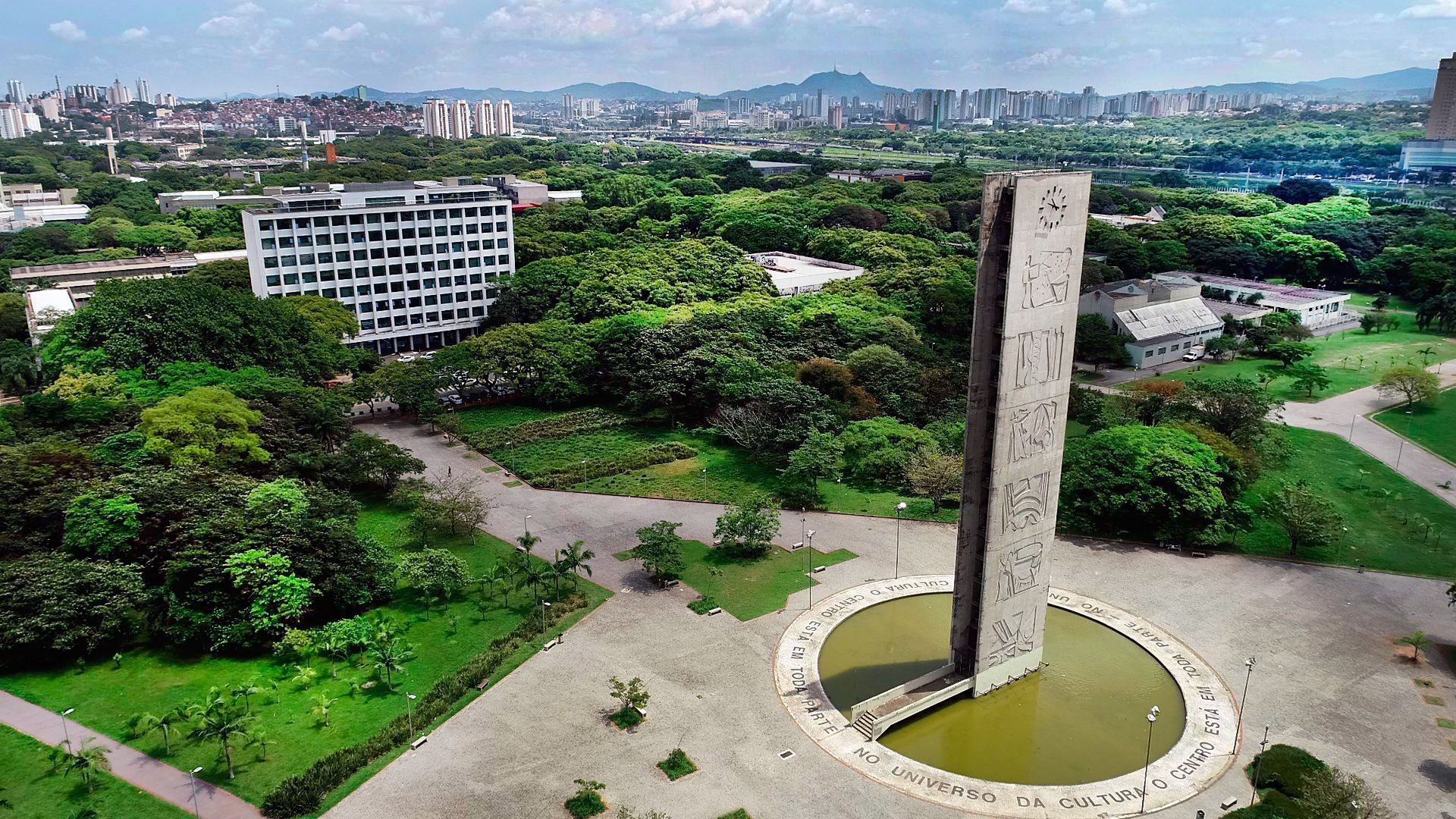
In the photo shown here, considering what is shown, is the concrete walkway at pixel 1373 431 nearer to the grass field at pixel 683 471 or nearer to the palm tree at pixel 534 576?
the grass field at pixel 683 471

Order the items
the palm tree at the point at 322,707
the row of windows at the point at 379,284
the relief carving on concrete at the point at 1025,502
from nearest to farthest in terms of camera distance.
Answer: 1. the relief carving on concrete at the point at 1025,502
2. the palm tree at the point at 322,707
3. the row of windows at the point at 379,284

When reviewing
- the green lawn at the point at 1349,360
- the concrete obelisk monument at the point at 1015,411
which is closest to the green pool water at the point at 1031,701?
the concrete obelisk monument at the point at 1015,411

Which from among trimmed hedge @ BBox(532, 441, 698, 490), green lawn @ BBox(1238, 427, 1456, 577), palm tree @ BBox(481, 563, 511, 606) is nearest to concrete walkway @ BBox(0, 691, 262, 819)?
palm tree @ BBox(481, 563, 511, 606)

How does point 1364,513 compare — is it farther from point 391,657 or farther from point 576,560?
point 391,657

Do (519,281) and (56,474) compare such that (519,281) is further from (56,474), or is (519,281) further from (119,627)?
(119,627)

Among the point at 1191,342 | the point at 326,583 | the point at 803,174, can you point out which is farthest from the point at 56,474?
the point at 803,174
